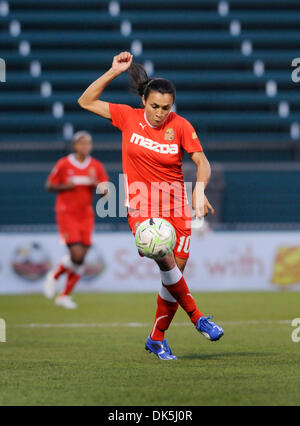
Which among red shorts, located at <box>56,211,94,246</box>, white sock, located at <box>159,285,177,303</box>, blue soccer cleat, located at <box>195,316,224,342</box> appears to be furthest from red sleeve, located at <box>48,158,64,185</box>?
blue soccer cleat, located at <box>195,316,224,342</box>

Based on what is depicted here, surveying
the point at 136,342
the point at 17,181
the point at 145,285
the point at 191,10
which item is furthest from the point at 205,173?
the point at 191,10

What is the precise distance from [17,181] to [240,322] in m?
8.37

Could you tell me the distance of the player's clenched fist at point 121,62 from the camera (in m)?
6.10

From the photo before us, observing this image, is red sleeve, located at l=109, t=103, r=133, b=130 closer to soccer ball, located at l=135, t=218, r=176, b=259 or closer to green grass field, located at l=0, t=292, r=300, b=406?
soccer ball, located at l=135, t=218, r=176, b=259

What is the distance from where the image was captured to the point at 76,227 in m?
12.3

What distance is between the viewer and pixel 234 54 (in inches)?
814

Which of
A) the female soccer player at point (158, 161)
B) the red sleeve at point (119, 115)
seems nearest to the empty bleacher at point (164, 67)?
the red sleeve at point (119, 115)

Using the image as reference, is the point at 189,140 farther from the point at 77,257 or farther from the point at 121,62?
the point at 77,257

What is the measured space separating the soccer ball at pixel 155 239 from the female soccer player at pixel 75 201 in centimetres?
640

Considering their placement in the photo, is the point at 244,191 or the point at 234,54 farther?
the point at 234,54

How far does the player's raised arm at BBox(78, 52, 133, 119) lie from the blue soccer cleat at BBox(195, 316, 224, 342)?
1723 mm

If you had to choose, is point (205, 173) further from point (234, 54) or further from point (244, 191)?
point (234, 54)

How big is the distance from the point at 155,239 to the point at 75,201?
702cm

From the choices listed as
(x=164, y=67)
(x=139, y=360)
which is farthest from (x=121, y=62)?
(x=164, y=67)
